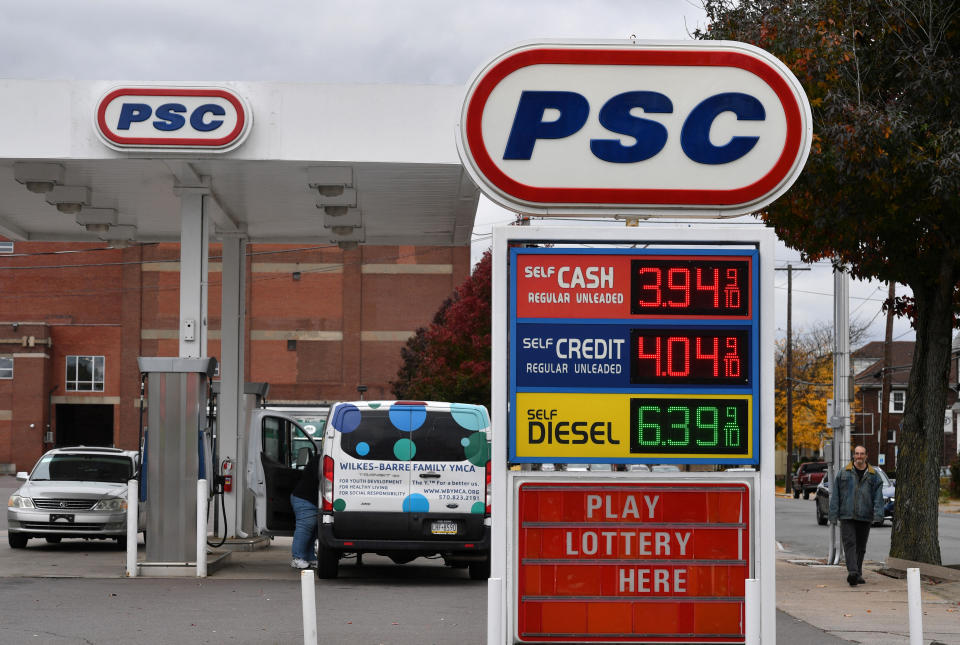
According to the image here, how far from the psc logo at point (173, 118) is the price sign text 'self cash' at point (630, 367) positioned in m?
8.36

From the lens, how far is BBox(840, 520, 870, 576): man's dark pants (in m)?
16.6

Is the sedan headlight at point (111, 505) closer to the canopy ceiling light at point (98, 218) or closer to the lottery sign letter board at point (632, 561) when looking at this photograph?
the canopy ceiling light at point (98, 218)

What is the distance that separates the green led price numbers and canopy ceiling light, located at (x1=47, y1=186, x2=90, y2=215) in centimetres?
1236

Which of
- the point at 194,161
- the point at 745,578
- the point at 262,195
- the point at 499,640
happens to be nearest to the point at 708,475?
the point at 745,578

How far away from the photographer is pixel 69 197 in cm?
1838

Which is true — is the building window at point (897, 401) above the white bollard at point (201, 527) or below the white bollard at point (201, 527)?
above

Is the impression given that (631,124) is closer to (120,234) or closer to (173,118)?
(173,118)

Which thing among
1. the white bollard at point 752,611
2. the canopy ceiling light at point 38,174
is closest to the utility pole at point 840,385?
the canopy ceiling light at point 38,174

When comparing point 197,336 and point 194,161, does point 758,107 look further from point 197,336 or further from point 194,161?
point 197,336

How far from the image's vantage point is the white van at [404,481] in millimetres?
15609

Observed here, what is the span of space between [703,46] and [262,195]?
36.7 feet

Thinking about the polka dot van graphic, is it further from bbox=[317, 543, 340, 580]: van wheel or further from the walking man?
the walking man

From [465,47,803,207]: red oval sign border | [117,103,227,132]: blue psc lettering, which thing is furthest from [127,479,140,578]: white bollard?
[465,47,803,207]: red oval sign border

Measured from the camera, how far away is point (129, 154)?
1541cm
